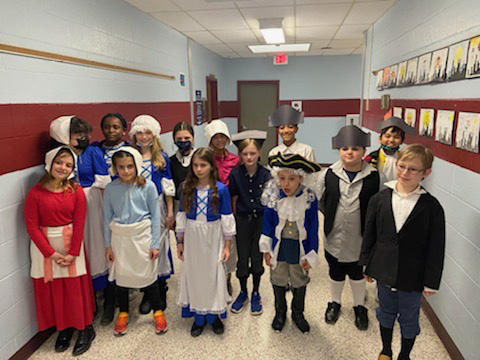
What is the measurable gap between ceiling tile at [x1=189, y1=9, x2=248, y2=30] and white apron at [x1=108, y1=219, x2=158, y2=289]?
2.79 m

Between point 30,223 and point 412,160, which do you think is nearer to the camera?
point 412,160

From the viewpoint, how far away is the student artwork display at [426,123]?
8.44ft

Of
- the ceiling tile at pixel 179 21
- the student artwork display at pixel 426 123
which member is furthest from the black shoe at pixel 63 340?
the ceiling tile at pixel 179 21

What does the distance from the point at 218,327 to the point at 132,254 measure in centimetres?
80

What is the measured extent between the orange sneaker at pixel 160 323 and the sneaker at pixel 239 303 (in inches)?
20.7

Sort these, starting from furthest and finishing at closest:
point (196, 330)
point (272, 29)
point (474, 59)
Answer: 1. point (272, 29)
2. point (196, 330)
3. point (474, 59)

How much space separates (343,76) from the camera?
7.66 m

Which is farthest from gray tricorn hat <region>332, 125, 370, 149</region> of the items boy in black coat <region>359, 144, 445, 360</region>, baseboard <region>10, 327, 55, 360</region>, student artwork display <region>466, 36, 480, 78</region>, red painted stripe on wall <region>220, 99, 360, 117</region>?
red painted stripe on wall <region>220, 99, 360, 117</region>

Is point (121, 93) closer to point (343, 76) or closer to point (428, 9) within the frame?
point (428, 9)

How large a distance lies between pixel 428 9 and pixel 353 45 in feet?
12.6

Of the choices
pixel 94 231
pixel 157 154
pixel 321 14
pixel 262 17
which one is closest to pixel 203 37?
pixel 262 17

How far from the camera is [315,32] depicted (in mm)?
5172

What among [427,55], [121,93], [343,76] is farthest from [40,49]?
[343,76]

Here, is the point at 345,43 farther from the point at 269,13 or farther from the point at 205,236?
the point at 205,236
